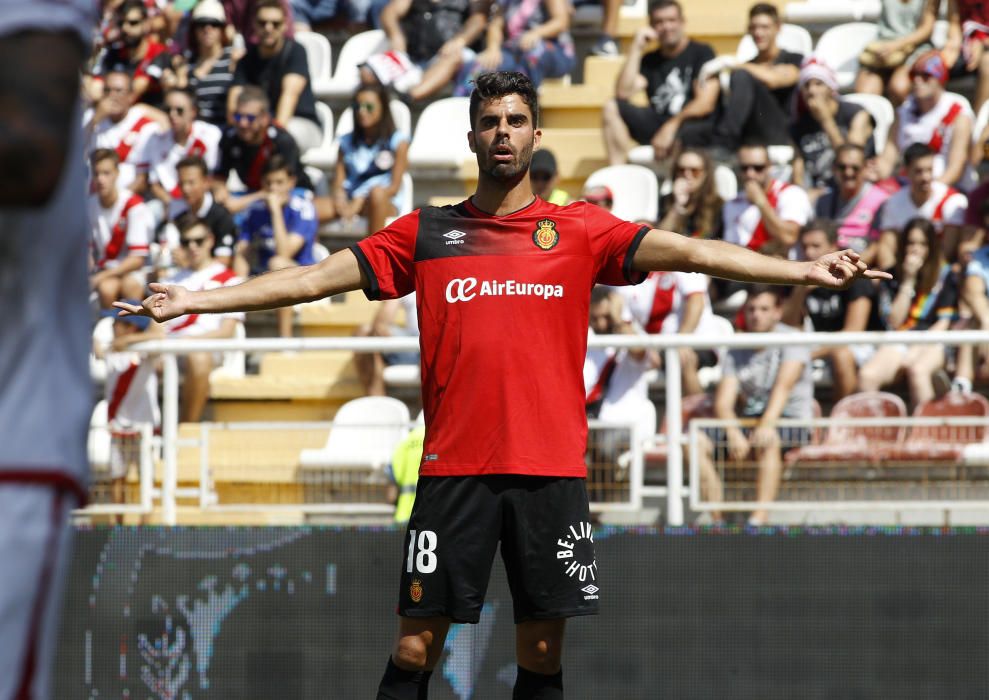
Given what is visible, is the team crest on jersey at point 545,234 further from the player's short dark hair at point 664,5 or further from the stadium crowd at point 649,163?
the player's short dark hair at point 664,5

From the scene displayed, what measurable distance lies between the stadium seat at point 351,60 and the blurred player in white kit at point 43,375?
1054 cm

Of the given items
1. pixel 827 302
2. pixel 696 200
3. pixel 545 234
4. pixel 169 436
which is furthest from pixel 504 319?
pixel 696 200

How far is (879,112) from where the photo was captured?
10750 mm

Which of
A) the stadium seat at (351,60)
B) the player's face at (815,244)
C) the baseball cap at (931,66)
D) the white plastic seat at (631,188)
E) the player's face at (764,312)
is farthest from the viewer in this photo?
the stadium seat at (351,60)

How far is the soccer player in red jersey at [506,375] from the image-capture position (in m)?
4.71

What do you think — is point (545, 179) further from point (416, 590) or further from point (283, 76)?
point (416, 590)

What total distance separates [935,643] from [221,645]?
9.94 feet

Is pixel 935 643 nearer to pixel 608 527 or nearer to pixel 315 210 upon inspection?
pixel 608 527

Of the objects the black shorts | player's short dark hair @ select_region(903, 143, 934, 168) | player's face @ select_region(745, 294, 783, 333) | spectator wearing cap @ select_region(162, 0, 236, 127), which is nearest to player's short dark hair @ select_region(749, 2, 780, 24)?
player's short dark hair @ select_region(903, 143, 934, 168)

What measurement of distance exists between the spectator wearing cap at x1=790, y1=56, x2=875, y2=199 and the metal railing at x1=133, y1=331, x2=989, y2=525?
10.3ft

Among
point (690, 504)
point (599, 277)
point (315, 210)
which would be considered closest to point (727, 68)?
point (315, 210)

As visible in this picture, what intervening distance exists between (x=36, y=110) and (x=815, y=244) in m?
7.54

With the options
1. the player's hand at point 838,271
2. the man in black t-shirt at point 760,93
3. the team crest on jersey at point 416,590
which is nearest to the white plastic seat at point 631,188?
the man in black t-shirt at point 760,93

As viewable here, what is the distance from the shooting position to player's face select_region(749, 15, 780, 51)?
35.1 ft
